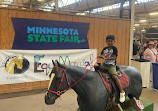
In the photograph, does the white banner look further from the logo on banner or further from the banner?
the banner

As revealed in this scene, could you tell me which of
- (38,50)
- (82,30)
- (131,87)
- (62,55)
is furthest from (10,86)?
(131,87)

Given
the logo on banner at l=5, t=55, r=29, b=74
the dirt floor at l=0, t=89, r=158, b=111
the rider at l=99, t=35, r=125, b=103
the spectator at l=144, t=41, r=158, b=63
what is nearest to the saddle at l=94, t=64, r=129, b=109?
the rider at l=99, t=35, r=125, b=103

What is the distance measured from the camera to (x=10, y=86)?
14.2 feet

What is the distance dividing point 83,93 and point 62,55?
3004mm

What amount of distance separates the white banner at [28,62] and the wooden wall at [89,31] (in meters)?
0.19

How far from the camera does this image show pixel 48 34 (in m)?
4.73

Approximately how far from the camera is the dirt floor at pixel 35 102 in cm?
371

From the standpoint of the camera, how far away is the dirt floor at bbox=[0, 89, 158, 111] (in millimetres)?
3713

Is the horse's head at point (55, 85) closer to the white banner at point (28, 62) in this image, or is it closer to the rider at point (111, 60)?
the rider at point (111, 60)

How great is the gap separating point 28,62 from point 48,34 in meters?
1.02

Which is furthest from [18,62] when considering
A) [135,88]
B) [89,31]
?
[135,88]

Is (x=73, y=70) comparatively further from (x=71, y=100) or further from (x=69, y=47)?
(x=69, y=47)

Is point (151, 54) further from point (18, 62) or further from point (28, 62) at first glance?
point (18, 62)

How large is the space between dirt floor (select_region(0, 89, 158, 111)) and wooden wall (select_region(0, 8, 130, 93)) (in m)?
0.20
